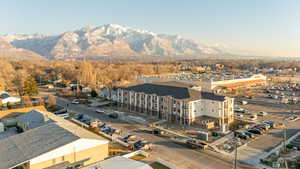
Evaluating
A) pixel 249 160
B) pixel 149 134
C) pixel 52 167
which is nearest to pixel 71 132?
pixel 52 167

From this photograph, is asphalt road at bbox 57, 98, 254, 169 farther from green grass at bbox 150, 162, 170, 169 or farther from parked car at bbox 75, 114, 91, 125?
parked car at bbox 75, 114, 91, 125

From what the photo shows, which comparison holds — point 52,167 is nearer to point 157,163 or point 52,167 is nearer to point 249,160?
point 157,163

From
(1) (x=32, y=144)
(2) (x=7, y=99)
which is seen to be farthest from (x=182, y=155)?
(2) (x=7, y=99)

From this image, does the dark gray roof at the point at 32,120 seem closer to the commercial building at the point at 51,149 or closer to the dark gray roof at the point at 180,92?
the commercial building at the point at 51,149

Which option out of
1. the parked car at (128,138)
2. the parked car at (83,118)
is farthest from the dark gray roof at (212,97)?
the parked car at (83,118)

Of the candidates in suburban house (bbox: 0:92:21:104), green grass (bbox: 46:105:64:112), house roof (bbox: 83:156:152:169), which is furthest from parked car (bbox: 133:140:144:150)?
suburban house (bbox: 0:92:21:104)

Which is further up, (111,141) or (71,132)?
(71,132)

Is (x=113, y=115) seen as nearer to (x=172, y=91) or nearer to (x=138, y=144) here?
(x=172, y=91)
